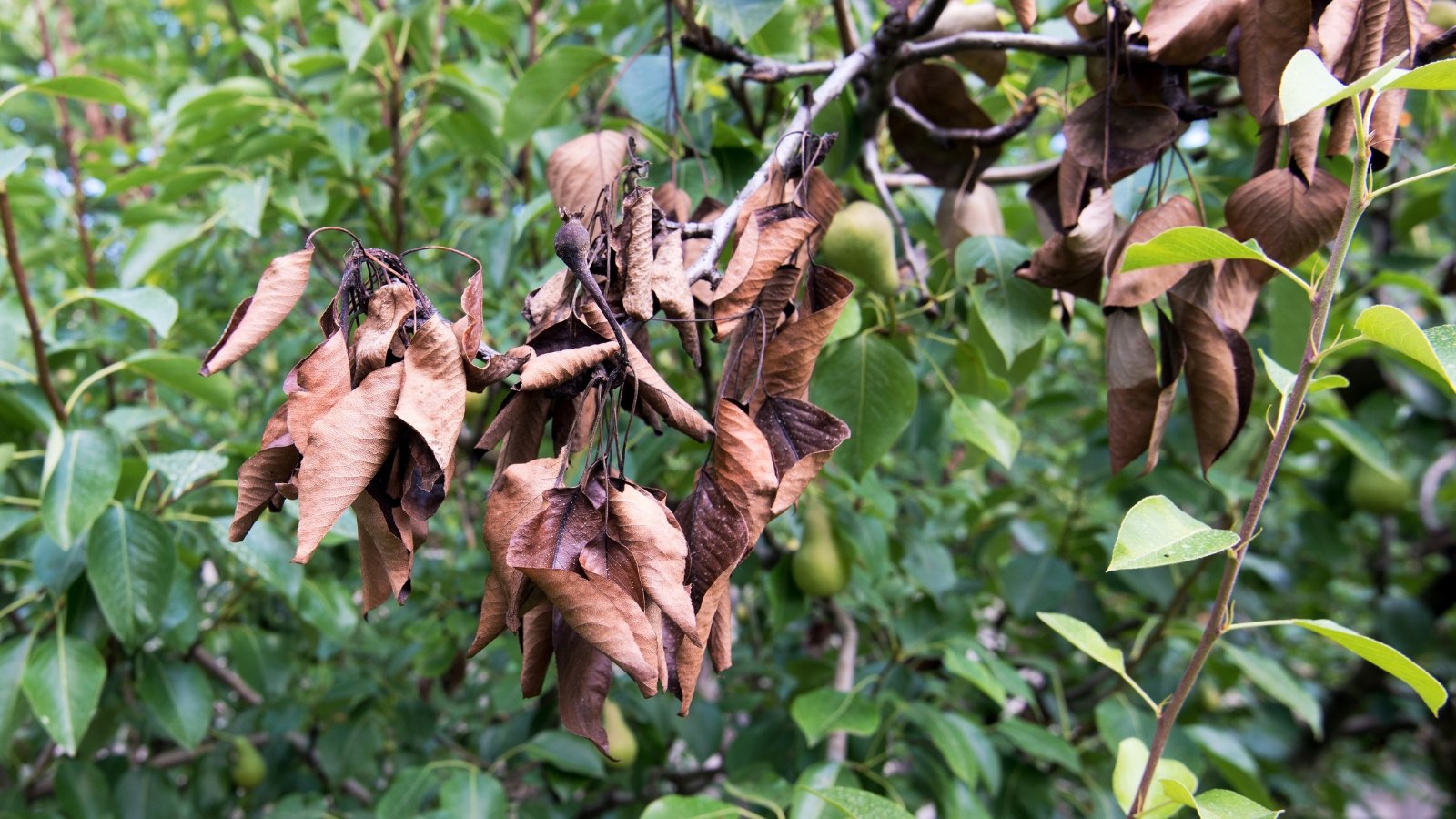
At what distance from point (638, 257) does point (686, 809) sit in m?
0.50

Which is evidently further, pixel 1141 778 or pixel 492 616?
pixel 1141 778

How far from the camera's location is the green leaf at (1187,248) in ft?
1.66

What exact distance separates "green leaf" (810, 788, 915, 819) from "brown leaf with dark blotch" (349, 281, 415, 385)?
0.44 m

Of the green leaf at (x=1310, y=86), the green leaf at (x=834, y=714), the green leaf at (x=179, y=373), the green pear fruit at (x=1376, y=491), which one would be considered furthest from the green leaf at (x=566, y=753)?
the green pear fruit at (x=1376, y=491)

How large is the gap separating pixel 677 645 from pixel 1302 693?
1.11 m

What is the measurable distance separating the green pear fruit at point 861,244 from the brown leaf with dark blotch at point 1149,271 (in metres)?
0.19

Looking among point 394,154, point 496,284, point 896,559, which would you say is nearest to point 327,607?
point 496,284

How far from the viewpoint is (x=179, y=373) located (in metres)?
1.04

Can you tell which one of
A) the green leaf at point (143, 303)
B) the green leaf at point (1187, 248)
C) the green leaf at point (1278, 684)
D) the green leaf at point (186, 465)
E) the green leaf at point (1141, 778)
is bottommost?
the green leaf at point (1278, 684)

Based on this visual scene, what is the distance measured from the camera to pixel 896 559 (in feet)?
4.80

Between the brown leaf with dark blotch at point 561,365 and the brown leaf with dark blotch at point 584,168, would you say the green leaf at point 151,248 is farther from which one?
the brown leaf with dark blotch at point 561,365

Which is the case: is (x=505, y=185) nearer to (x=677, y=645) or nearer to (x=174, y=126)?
(x=174, y=126)

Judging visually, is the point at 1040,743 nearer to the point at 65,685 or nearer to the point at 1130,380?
the point at 1130,380

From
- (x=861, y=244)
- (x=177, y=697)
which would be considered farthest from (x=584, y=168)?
(x=177, y=697)
